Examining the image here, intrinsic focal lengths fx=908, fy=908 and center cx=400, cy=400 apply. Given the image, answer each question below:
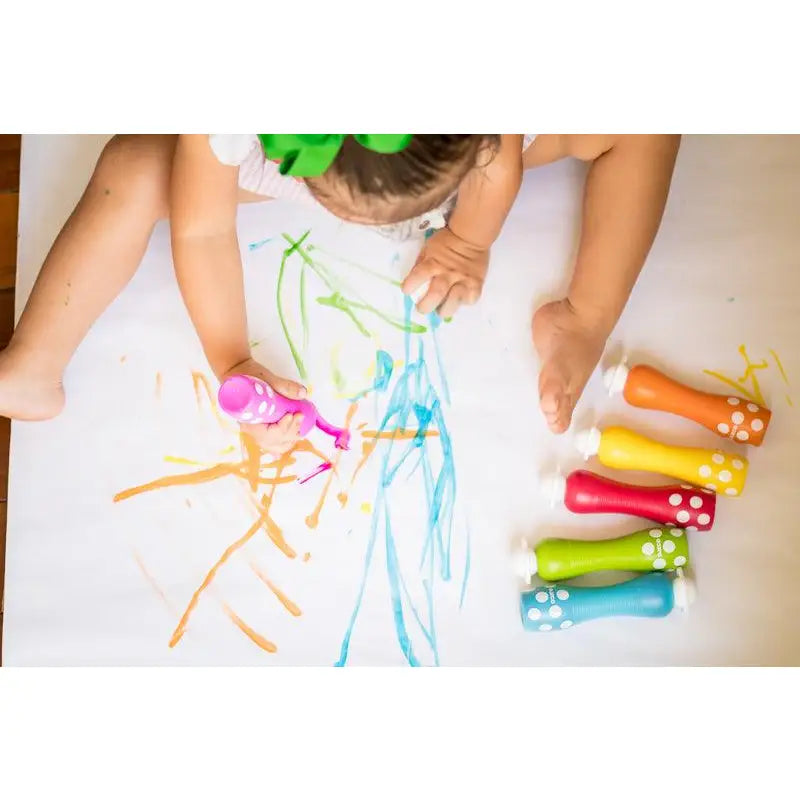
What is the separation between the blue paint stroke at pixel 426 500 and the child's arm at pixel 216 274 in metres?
0.09

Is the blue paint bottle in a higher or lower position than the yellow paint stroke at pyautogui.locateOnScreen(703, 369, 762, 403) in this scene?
lower

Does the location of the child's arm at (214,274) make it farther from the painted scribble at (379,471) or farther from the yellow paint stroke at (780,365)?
the yellow paint stroke at (780,365)

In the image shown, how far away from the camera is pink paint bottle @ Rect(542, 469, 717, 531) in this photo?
74cm

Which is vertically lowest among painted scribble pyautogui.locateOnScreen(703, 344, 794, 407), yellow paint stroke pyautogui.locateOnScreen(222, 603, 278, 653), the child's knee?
yellow paint stroke pyautogui.locateOnScreen(222, 603, 278, 653)

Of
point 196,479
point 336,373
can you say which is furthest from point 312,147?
point 196,479

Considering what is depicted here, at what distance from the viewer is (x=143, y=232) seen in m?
0.78

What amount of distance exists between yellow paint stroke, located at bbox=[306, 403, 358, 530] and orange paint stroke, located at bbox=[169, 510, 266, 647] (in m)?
0.04

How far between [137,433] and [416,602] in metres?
0.28

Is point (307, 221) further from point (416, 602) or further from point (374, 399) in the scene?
point (416, 602)

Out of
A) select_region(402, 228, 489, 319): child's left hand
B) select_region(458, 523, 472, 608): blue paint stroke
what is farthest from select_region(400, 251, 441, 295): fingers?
select_region(458, 523, 472, 608): blue paint stroke

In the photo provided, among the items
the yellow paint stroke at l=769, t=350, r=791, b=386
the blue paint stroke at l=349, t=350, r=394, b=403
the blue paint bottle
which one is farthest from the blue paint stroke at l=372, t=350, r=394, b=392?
the yellow paint stroke at l=769, t=350, r=791, b=386

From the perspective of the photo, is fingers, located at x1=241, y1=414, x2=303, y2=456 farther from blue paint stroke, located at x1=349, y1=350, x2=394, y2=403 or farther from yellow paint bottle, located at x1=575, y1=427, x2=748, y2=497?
yellow paint bottle, located at x1=575, y1=427, x2=748, y2=497

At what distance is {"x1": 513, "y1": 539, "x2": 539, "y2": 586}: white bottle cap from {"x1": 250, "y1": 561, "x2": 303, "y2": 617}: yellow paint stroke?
0.60 ft

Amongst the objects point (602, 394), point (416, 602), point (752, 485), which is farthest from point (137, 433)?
point (752, 485)
